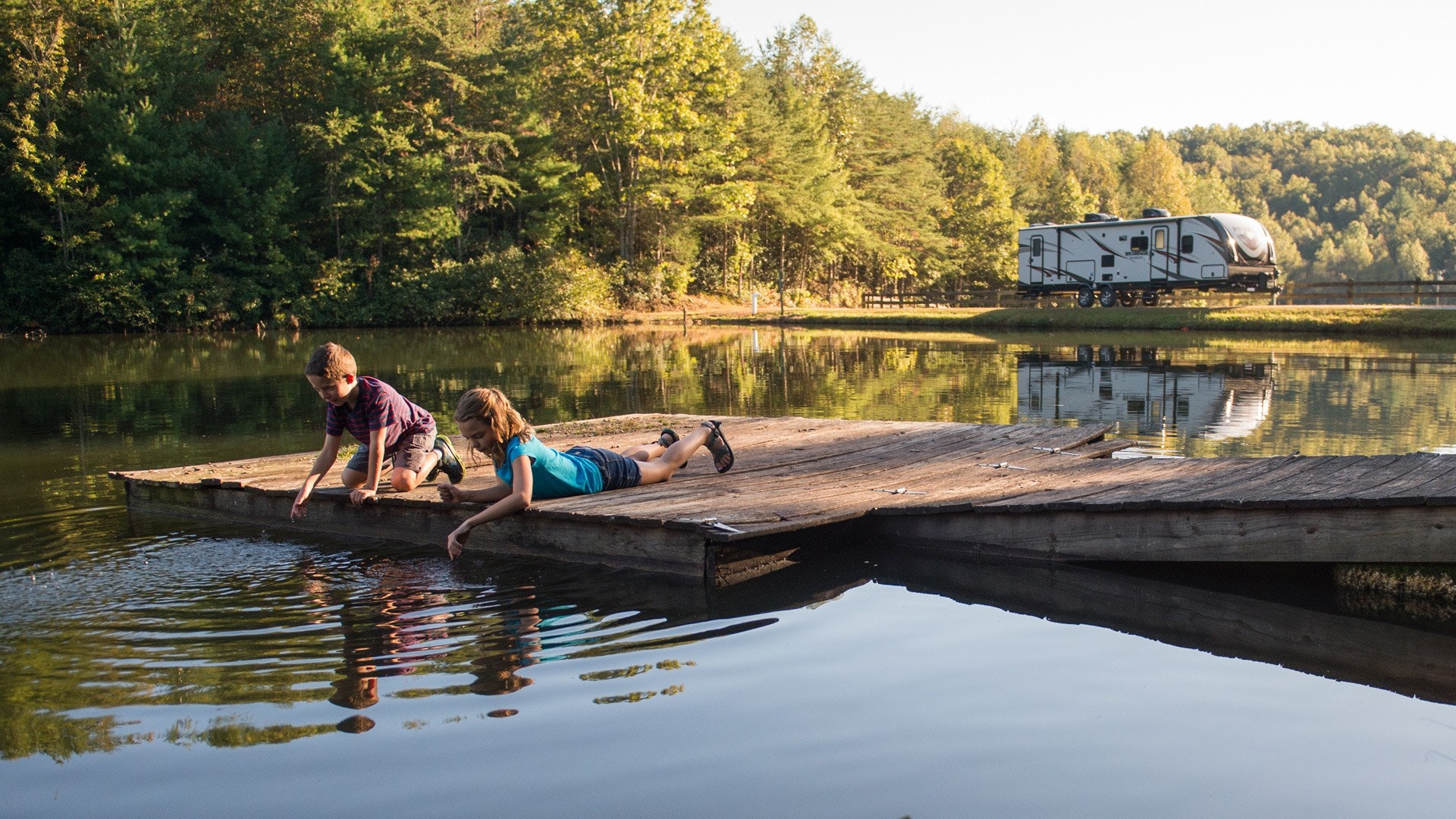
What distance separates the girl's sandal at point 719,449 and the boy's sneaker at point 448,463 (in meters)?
1.81

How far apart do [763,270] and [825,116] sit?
8482 millimetres

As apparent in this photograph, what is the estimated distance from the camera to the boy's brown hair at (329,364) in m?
7.28

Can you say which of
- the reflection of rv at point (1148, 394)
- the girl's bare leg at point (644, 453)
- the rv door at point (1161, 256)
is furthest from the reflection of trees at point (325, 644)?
the rv door at point (1161, 256)

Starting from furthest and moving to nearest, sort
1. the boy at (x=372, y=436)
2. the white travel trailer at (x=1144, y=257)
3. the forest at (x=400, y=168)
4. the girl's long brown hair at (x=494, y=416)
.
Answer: the forest at (x=400, y=168) < the white travel trailer at (x=1144, y=257) < the boy at (x=372, y=436) < the girl's long brown hair at (x=494, y=416)

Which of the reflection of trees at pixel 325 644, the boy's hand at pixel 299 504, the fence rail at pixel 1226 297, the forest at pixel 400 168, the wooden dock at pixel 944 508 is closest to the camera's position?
the reflection of trees at pixel 325 644

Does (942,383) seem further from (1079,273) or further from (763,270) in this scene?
(763,270)

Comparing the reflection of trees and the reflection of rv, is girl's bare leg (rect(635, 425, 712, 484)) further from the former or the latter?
the reflection of rv

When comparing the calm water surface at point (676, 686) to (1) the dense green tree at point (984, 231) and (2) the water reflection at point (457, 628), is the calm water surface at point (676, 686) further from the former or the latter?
(1) the dense green tree at point (984, 231)

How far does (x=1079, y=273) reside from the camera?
41.2 meters

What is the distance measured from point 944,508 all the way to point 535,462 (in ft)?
8.53

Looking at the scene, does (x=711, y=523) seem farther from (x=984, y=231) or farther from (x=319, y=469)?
(x=984, y=231)

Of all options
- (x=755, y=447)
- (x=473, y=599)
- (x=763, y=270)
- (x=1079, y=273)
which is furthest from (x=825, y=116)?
(x=473, y=599)

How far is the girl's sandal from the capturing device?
849cm

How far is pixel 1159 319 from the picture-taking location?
1389 inches
